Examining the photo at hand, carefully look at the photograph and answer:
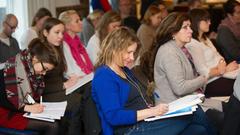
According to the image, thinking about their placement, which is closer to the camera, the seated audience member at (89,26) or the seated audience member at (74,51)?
the seated audience member at (74,51)

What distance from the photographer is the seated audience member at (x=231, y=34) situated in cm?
545

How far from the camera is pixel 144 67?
3732 mm

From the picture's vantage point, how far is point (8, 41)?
17.2 ft

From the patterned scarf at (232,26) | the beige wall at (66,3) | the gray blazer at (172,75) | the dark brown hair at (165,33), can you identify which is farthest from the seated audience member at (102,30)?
the beige wall at (66,3)

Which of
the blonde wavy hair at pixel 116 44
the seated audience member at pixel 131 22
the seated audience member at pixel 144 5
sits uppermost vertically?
the blonde wavy hair at pixel 116 44

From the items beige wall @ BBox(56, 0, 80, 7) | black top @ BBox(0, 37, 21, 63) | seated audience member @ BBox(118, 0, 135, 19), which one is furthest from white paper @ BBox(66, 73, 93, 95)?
beige wall @ BBox(56, 0, 80, 7)

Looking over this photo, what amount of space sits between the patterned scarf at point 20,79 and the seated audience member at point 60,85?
0.90 ft

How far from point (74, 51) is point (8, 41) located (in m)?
1.04

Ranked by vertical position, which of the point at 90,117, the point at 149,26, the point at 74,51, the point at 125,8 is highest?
the point at 125,8

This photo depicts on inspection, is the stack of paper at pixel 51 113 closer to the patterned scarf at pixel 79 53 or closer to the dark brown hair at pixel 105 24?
the patterned scarf at pixel 79 53

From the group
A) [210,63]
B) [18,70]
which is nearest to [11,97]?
[18,70]

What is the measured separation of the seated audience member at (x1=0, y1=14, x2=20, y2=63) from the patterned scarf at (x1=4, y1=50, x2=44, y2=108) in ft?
5.38

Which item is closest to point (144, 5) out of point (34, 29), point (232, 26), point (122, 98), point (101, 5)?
point (101, 5)

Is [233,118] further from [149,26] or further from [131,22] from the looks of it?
[131,22]
